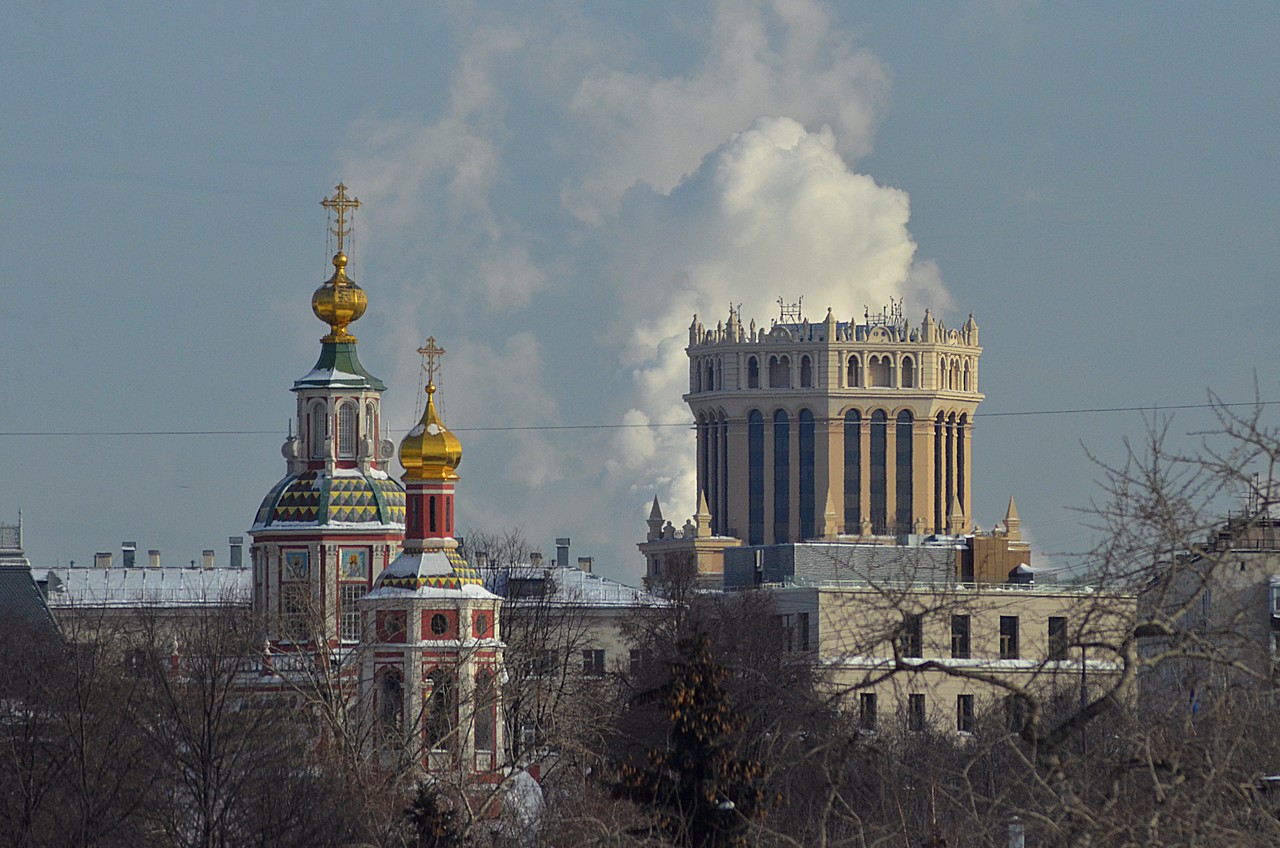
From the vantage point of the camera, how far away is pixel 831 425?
16200 cm

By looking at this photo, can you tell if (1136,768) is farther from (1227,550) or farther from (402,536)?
(402,536)

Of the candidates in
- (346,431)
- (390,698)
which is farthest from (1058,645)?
(346,431)

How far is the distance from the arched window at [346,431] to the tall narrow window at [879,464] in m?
85.1

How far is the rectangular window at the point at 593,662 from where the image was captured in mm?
84475

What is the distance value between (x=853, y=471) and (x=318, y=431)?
87659 mm

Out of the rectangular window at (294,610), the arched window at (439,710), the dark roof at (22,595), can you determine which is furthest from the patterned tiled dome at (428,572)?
the dark roof at (22,595)

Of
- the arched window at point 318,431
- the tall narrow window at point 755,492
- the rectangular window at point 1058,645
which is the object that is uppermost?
the tall narrow window at point 755,492

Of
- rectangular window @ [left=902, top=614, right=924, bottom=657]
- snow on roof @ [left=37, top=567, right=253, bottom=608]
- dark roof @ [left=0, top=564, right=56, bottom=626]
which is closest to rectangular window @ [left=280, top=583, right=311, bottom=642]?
dark roof @ [left=0, top=564, right=56, bottom=626]

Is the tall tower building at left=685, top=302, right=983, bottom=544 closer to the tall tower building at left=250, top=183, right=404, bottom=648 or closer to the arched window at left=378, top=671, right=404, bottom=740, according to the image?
the tall tower building at left=250, top=183, right=404, bottom=648

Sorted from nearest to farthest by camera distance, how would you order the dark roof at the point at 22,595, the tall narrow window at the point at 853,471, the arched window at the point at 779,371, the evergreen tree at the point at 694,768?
the evergreen tree at the point at 694,768 < the dark roof at the point at 22,595 < the tall narrow window at the point at 853,471 < the arched window at the point at 779,371

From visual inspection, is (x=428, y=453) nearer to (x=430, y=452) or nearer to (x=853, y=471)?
(x=430, y=452)

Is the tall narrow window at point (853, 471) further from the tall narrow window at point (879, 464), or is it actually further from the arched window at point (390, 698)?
the arched window at point (390, 698)

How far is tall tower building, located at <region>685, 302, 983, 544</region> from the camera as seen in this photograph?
161125 mm

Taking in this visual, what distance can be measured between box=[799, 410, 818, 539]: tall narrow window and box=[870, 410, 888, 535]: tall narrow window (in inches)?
113
